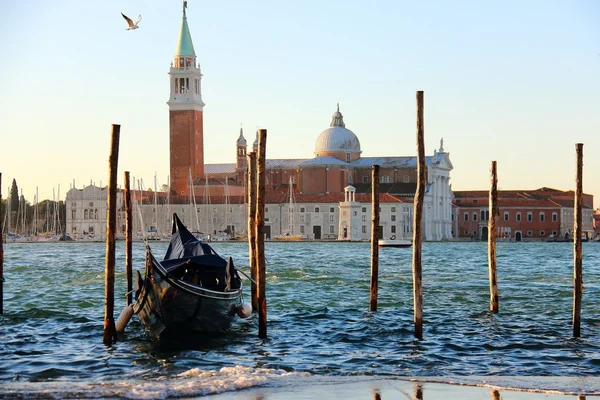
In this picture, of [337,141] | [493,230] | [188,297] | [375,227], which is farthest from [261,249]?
[337,141]

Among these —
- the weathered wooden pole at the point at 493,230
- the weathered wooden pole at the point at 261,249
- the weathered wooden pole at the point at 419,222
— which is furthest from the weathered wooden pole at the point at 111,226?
the weathered wooden pole at the point at 493,230

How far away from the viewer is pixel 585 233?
84.2 metres

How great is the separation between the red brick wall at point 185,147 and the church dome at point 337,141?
9.42 metres

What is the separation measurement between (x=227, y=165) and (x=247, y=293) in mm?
66419

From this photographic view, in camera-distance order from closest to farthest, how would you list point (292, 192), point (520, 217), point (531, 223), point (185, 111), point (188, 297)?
1. point (188, 297)
2. point (185, 111)
3. point (292, 192)
4. point (531, 223)
5. point (520, 217)

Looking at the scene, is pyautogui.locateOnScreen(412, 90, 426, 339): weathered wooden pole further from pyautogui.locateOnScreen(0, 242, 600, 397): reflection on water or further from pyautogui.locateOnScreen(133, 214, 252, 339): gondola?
pyautogui.locateOnScreen(133, 214, 252, 339): gondola

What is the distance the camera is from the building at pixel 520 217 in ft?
254

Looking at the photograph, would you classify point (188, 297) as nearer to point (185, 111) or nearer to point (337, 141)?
point (185, 111)

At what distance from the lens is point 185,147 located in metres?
73.9

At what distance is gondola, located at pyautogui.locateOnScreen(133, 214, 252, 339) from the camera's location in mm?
11883

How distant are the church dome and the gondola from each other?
64.8 metres

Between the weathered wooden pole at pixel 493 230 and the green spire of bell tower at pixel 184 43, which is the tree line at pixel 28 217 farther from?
the weathered wooden pole at pixel 493 230

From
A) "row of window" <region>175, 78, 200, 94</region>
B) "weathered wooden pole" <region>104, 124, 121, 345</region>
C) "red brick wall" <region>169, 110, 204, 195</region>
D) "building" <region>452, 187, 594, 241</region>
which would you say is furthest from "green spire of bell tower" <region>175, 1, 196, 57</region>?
"weathered wooden pole" <region>104, 124, 121, 345</region>

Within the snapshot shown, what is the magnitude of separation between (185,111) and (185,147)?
2574 millimetres
